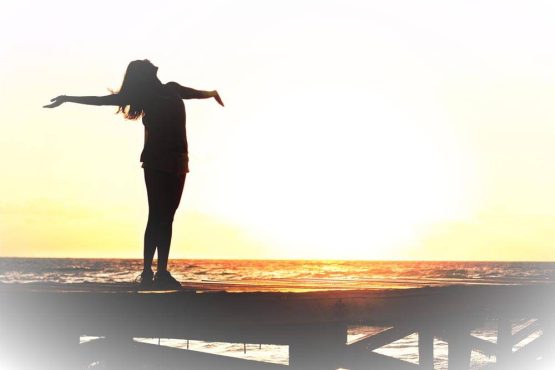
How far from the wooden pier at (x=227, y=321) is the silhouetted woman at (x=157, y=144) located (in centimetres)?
65

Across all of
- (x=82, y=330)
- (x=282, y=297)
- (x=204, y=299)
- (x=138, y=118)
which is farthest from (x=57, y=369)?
(x=138, y=118)

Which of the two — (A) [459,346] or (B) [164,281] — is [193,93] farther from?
(A) [459,346]

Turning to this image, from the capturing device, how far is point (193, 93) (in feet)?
31.9

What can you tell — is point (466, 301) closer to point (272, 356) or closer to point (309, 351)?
point (309, 351)

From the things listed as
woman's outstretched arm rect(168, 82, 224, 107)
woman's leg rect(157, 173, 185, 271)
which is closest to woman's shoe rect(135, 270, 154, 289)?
woman's leg rect(157, 173, 185, 271)

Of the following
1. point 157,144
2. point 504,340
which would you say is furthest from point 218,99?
point 504,340

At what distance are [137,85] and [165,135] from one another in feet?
2.06

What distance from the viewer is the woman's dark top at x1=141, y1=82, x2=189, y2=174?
895cm

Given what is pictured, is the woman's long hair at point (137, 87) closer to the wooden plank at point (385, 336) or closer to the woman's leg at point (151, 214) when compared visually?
the woman's leg at point (151, 214)

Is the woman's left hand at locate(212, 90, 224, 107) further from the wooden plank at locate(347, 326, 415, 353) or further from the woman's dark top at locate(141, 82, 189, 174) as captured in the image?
the wooden plank at locate(347, 326, 415, 353)

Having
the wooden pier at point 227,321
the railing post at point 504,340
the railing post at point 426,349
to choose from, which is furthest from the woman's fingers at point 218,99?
the railing post at point 504,340

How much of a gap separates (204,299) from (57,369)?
58.4 inches

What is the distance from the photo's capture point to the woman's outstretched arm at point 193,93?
947 cm

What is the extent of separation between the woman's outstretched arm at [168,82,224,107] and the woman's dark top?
0.27 meters
